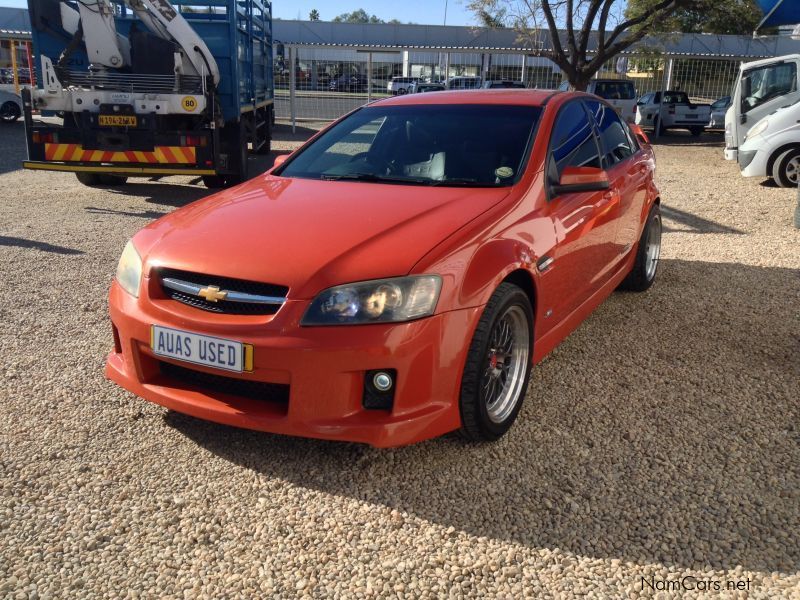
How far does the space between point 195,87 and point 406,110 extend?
579 cm

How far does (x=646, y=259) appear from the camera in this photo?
5.17 meters

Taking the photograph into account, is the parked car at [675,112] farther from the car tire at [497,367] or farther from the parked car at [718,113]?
the car tire at [497,367]

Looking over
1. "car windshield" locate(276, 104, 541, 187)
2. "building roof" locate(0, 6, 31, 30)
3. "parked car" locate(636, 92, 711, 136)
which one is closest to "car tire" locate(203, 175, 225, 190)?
"car windshield" locate(276, 104, 541, 187)

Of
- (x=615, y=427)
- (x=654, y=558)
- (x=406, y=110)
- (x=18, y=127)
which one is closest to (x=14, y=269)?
(x=406, y=110)

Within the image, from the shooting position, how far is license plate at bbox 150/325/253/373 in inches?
99.5

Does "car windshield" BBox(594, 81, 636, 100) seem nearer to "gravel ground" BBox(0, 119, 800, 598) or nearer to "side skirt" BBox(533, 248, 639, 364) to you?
"side skirt" BBox(533, 248, 639, 364)

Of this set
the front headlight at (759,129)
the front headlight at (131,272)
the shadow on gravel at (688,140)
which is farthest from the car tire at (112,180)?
the shadow on gravel at (688,140)

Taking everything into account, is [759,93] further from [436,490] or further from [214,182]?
[436,490]

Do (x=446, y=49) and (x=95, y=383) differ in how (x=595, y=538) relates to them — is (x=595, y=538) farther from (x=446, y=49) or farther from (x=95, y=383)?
(x=446, y=49)

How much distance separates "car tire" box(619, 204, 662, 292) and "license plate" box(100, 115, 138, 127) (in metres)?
6.44

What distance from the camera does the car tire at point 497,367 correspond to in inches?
107

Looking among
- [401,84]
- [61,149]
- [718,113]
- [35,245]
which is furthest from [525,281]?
[401,84]

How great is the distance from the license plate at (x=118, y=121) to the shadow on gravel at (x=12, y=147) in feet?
12.9

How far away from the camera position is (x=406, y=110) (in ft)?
13.3
